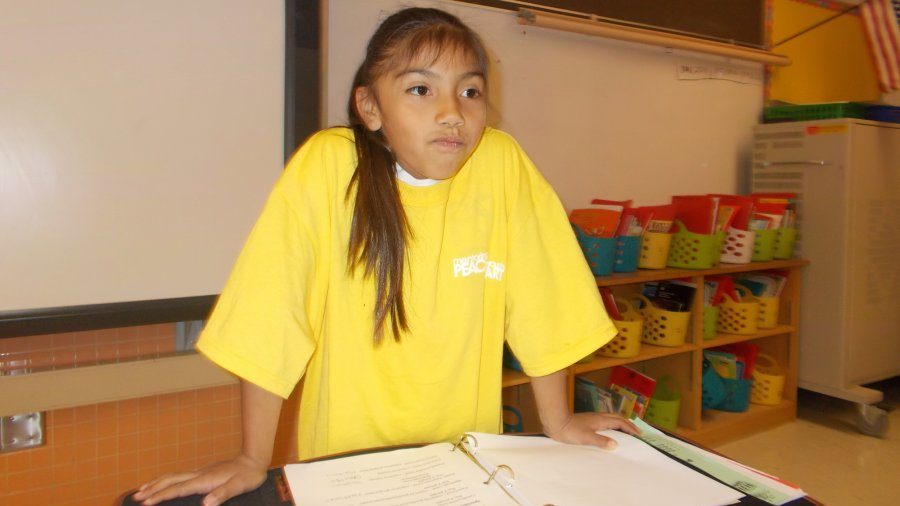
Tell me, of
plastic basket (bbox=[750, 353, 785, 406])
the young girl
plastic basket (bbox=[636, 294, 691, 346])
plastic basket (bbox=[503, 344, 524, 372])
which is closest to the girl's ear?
the young girl

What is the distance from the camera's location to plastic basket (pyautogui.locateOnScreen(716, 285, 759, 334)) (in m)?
2.49

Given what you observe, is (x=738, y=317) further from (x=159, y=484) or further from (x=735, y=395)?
(x=159, y=484)

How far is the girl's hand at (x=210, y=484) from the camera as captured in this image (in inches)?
24.0

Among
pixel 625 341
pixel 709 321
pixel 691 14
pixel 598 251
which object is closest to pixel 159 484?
pixel 598 251

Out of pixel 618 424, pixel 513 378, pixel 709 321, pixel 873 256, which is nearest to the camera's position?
pixel 618 424

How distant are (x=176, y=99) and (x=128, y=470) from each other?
0.91 metres

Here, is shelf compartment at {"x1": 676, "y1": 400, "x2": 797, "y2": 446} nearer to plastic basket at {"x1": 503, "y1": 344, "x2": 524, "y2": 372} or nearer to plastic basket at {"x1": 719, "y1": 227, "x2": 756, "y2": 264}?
plastic basket at {"x1": 719, "y1": 227, "x2": 756, "y2": 264}

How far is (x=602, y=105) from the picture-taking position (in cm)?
249

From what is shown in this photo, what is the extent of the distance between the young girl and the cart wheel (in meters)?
2.22

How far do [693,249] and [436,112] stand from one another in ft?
5.73

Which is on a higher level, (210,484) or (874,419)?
(210,484)

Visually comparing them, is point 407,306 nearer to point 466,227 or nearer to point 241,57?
point 466,227

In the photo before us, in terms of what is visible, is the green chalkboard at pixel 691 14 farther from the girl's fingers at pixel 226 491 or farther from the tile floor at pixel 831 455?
the girl's fingers at pixel 226 491

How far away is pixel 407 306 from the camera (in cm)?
88
